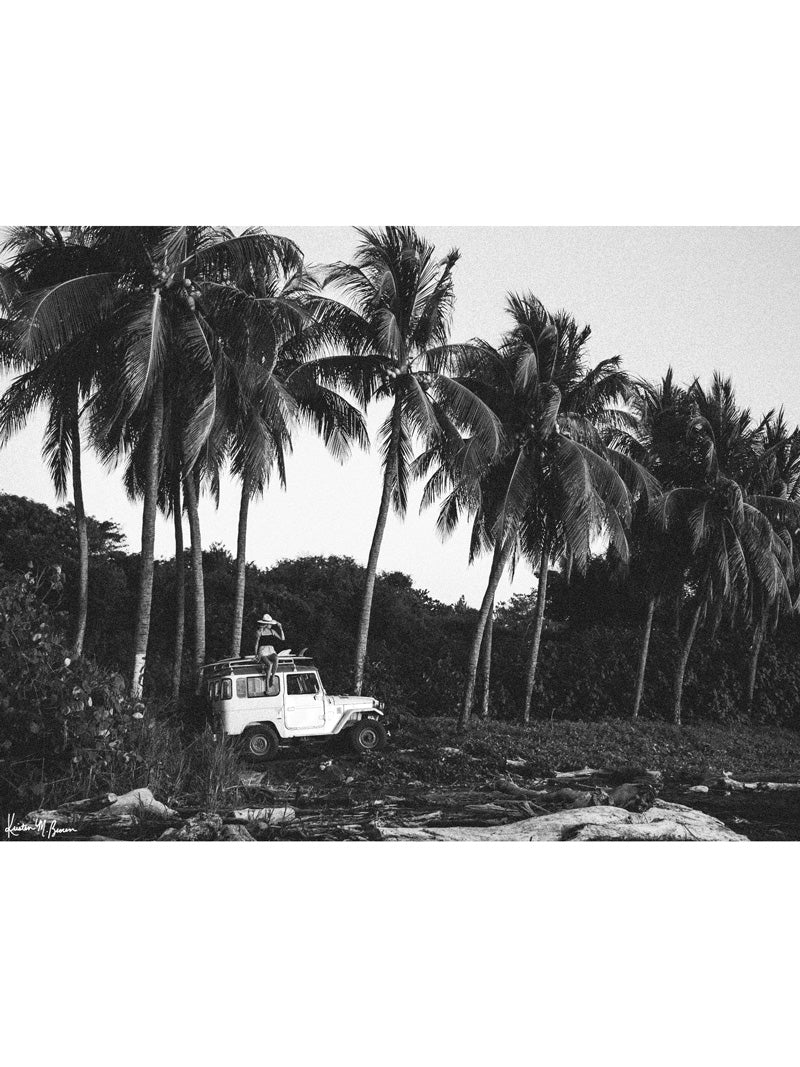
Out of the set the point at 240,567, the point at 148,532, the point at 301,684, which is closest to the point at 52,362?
the point at 148,532

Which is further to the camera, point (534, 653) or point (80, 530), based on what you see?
point (534, 653)

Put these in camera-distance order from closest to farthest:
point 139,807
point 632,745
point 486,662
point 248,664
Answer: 1. point 139,807
2. point 248,664
3. point 632,745
4. point 486,662

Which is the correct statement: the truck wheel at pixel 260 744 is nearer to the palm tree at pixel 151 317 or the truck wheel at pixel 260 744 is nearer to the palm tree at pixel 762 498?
the palm tree at pixel 151 317

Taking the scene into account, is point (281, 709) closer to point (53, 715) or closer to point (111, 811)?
point (111, 811)

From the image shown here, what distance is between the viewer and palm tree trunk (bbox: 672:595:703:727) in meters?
9.53

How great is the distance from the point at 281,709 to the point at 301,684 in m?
0.33

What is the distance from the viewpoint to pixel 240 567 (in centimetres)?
937

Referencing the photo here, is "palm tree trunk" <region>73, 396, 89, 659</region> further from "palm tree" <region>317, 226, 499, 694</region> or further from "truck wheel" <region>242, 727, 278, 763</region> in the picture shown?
"palm tree" <region>317, 226, 499, 694</region>

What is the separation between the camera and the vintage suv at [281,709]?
8.70 meters

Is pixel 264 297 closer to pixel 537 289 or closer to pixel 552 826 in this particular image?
pixel 537 289

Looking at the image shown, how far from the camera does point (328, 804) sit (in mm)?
7738

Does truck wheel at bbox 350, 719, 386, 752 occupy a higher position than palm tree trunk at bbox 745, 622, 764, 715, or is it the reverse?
palm tree trunk at bbox 745, 622, 764, 715

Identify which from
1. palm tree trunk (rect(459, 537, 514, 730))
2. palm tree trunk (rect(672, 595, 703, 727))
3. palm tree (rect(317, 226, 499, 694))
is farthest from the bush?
palm tree trunk (rect(672, 595, 703, 727))

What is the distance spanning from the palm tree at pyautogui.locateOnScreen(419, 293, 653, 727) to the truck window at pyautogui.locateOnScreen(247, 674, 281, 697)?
2.33 m
